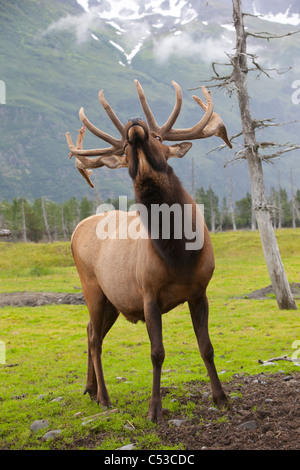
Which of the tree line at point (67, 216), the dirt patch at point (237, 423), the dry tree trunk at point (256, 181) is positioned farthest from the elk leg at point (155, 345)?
the tree line at point (67, 216)

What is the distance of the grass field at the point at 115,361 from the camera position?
6.38m

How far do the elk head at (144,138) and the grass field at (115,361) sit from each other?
361cm

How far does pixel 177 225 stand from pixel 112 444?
297cm

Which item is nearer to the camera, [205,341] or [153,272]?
[153,272]

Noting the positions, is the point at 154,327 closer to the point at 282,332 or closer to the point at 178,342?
the point at 178,342

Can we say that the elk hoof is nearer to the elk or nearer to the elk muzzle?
the elk

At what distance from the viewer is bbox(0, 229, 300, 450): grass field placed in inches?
251

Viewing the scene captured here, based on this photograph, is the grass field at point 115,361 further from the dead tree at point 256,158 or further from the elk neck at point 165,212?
the elk neck at point 165,212


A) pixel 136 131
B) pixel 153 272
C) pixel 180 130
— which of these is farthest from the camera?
pixel 180 130

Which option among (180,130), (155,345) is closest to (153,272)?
(155,345)

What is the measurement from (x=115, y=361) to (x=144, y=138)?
24.2 ft

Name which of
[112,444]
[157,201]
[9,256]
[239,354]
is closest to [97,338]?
[112,444]

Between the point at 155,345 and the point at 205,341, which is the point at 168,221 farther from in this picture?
the point at 205,341

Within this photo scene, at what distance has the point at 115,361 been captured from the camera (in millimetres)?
11539
